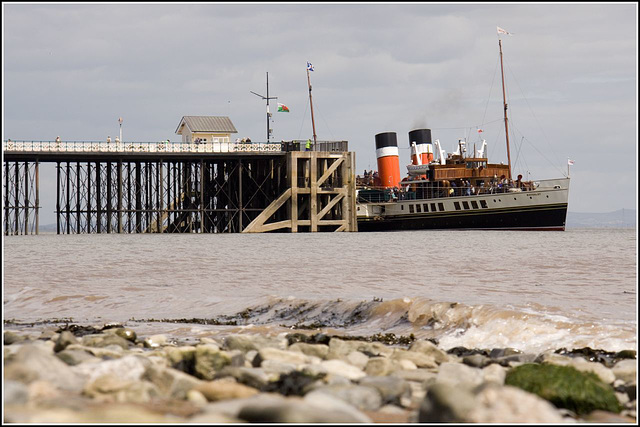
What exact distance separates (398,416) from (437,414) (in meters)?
0.67

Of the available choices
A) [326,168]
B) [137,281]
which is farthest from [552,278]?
[326,168]

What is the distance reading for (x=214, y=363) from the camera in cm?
781

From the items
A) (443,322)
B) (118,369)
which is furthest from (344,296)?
(118,369)

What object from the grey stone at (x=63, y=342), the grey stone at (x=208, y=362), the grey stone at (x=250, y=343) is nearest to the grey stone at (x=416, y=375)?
the grey stone at (x=208, y=362)

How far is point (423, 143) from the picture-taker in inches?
3093

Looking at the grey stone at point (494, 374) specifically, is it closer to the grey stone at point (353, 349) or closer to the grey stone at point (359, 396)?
the grey stone at point (359, 396)

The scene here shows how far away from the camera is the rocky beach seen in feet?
17.0

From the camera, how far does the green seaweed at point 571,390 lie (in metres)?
6.57

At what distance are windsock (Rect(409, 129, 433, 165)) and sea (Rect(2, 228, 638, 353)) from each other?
44054 millimetres

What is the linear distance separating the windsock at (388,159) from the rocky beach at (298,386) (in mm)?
67835

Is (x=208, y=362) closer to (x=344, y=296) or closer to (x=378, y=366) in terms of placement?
(x=378, y=366)

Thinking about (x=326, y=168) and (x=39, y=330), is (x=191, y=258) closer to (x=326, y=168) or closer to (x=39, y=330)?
(x=39, y=330)

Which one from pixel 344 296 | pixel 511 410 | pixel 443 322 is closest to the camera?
pixel 511 410

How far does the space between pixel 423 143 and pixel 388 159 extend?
350 centimetres
